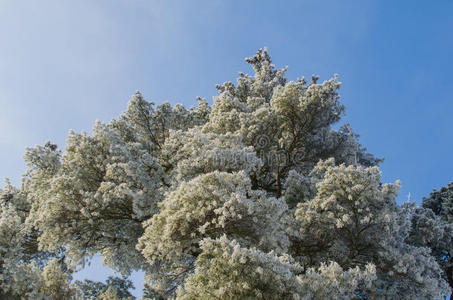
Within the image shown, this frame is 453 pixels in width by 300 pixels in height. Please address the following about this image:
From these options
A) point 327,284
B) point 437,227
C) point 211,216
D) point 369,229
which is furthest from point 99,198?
point 437,227

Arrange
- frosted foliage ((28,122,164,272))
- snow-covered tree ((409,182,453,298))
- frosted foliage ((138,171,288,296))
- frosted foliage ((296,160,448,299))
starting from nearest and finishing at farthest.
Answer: frosted foliage ((138,171,288,296))
frosted foliage ((28,122,164,272))
frosted foliage ((296,160,448,299))
snow-covered tree ((409,182,453,298))

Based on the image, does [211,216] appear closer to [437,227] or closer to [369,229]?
[369,229]

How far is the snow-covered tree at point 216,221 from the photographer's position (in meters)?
9.94

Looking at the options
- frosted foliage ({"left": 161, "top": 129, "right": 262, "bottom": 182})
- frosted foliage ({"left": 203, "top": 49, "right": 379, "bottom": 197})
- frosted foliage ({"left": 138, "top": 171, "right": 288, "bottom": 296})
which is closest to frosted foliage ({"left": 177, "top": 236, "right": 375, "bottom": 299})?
frosted foliage ({"left": 138, "top": 171, "right": 288, "bottom": 296})

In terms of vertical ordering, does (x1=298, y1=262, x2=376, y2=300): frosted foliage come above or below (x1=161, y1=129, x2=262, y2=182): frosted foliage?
below

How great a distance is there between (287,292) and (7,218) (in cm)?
963

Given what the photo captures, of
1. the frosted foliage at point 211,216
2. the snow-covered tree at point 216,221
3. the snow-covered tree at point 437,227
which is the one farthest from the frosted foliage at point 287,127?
the frosted foliage at point 211,216

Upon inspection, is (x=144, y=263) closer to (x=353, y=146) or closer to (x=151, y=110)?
(x=151, y=110)

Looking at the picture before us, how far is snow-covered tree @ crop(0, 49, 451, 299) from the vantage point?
9938 mm

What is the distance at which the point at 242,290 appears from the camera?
821 cm

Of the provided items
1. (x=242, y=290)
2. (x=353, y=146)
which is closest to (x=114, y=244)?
(x=242, y=290)

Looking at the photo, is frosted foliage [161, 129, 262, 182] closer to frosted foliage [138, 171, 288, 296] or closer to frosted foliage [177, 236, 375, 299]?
frosted foliage [138, 171, 288, 296]

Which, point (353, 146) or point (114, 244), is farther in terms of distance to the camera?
point (353, 146)

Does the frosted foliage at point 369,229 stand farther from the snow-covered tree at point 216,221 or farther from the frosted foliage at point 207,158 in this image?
the frosted foliage at point 207,158
